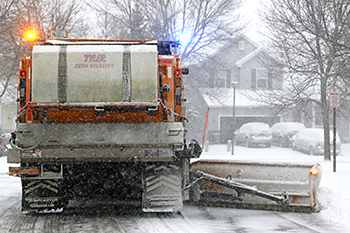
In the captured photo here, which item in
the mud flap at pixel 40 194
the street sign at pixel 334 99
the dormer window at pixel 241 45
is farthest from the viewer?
the dormer window at pixel 241 45

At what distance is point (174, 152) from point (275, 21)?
10.5 metres

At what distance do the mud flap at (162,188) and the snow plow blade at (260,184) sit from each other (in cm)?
73

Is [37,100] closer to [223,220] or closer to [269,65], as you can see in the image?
[223,220]

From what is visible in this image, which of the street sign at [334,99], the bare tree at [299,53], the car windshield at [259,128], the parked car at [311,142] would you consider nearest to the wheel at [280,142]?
the car windshield at [259,128]

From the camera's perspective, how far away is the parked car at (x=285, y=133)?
1169 inches

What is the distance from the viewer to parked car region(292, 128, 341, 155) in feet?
80.5

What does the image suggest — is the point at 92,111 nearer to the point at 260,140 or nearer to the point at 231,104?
the point at 260,140

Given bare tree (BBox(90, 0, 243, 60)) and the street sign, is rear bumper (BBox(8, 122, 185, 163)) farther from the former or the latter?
bare tree (BBox(90, 0, 243, 60))

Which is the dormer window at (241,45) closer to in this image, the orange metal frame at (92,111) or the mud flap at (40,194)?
the orange metal frame at (92,111)

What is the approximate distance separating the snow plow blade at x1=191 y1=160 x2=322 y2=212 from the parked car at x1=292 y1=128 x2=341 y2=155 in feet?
54.1

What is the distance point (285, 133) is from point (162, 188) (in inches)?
953

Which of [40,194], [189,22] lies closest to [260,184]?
[40,194]

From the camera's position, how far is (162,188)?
709cm

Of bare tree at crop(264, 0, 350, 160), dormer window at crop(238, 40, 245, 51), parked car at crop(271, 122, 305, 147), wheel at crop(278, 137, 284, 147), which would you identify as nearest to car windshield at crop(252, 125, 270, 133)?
parked car at crop(271, 122, 305, 147)
